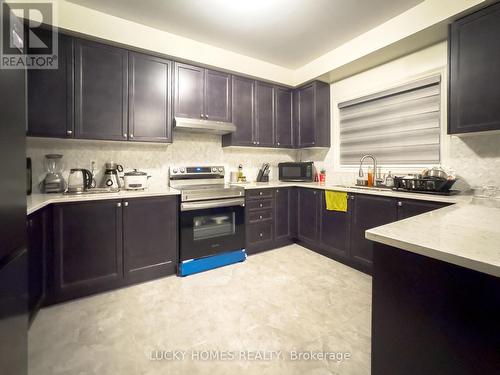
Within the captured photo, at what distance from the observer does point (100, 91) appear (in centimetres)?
232

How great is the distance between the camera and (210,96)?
116 inches

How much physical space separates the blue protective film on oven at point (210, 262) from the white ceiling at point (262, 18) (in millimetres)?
2567

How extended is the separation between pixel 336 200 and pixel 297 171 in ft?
3.20

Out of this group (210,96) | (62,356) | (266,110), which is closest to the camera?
(62,356)

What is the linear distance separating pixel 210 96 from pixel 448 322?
2980 mm

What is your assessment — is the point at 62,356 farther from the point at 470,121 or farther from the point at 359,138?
the point at 359,138

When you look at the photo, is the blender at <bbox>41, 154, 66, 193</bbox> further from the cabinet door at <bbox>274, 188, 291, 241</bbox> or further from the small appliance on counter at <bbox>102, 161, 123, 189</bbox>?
the cabinet door at <bbox>274, 188, 291, 241</bbox>

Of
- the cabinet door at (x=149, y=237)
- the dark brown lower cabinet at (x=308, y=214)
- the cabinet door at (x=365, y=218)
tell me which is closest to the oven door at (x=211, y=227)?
the cabinet door at (x=149, y=237)

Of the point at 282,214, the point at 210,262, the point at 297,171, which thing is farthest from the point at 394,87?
the point at 210,262

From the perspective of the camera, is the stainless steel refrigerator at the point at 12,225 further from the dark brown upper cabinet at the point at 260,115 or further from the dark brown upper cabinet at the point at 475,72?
the dark brown upper cabinet at the point at 475,72

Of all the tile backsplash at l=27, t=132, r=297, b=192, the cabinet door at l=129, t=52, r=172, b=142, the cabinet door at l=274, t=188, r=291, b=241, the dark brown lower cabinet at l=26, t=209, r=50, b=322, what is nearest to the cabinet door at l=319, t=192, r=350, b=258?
the cabinet door at l=274, t=188, r=291, b=241

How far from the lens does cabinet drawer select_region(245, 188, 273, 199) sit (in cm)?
297

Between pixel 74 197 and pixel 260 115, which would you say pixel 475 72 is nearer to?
pixel 260 115

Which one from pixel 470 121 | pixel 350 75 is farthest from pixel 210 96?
pixel 470 121
